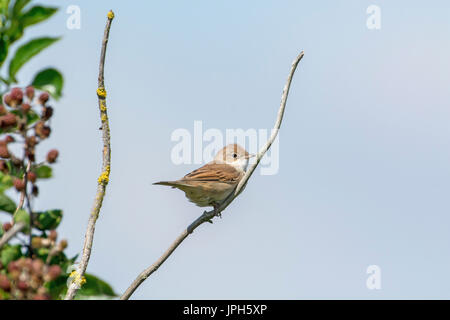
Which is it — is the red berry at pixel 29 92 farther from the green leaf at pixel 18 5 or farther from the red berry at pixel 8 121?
the green leaf at pixel 18 5

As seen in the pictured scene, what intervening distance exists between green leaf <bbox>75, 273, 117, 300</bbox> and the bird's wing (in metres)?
5.35

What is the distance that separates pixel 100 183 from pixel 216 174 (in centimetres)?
544

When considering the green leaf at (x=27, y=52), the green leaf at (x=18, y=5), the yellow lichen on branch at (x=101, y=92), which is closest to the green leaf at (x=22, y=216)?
the green leaf at (x=27, y=52)

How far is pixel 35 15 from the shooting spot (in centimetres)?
335

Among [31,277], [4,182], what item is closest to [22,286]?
[31,277]

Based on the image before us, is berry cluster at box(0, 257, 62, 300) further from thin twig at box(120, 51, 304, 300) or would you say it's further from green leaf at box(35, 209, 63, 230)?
thin twig at box(120, 51, 304, 300)

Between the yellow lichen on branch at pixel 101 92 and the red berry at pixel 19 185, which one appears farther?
the yellow lichen on branch at pixel 101 92

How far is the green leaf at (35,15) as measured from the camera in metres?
3.35

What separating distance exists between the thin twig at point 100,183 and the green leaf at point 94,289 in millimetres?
82

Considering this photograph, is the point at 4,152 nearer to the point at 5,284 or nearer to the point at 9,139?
the point at 9,139
